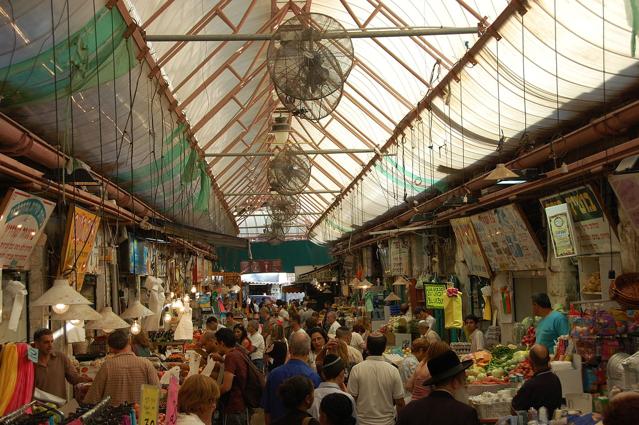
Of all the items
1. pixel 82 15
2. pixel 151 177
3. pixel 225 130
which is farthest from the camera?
pixel 225 130

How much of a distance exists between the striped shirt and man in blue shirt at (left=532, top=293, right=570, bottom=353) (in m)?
4.81

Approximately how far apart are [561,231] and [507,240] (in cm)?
257

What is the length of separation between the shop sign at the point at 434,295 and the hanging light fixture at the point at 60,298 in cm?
987

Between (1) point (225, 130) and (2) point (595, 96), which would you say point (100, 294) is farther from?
(2) point (595, 96)

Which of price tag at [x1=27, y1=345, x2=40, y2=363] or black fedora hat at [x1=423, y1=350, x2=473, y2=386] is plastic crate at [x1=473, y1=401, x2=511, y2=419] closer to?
black fedora hat at [x1=423, y1=350, x2=473, y2=386]

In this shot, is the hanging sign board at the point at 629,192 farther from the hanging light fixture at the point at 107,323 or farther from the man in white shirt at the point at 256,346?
the man in white shirt at the point at 256,346

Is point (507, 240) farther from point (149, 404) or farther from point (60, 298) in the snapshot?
point (149, 404)

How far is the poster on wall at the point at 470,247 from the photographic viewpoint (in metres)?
14.5

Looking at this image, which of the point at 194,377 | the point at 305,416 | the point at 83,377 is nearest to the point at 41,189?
the point at 83,377

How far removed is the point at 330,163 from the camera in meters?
25.4

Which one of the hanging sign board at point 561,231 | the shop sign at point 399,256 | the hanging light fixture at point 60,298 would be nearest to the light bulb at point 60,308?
the hanging light fixture at point 60,298

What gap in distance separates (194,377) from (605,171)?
18.3ft

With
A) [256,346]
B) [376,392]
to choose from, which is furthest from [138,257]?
[376,392]

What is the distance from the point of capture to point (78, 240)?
442 inches
